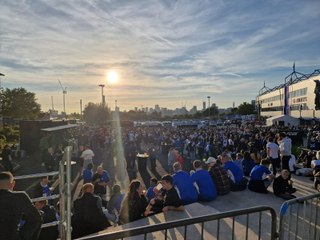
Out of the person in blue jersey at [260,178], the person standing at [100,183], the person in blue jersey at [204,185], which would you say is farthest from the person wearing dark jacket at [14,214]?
the person in blue jersey at [260,178]

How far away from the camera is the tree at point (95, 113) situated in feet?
270

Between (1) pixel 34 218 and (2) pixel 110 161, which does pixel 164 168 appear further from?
(1) pixel 34 218

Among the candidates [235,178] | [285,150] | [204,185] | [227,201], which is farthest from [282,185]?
[285,150]

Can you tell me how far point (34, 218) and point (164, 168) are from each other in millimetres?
14446

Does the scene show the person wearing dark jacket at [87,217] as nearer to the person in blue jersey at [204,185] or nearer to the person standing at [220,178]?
the person in blue jersey at [204,185]

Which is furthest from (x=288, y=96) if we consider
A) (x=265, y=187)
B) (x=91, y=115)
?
(x=265, y=187)

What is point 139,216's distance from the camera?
23.4ft

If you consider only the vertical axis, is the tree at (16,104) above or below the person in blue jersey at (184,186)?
above

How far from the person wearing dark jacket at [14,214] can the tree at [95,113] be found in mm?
77973

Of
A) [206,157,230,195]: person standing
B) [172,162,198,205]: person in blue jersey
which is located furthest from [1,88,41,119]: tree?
[172,162,198,205]: person in blue jersey

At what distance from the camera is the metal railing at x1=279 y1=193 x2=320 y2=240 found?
4535mm

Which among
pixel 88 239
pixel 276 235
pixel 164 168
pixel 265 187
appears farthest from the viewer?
pixel 164 168

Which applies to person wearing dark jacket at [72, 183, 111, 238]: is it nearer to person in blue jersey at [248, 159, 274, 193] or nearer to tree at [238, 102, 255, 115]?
person in blue jersey at [248, 159, 274, 193]

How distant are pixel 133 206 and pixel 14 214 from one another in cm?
386
